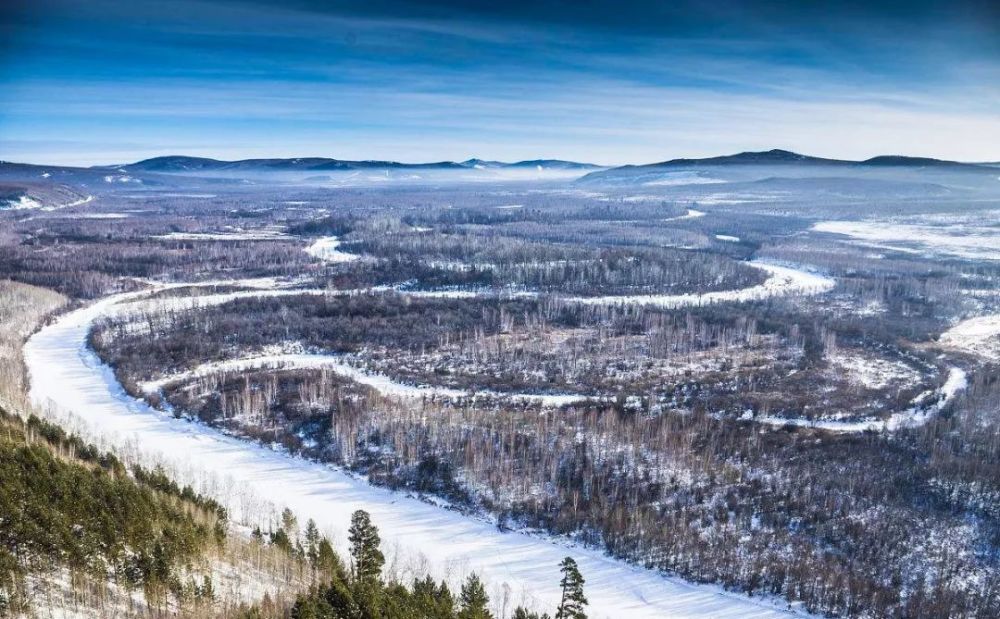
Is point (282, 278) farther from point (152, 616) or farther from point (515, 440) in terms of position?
point (152, 616)

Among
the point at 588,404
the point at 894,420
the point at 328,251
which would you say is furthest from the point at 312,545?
the point at 328,251

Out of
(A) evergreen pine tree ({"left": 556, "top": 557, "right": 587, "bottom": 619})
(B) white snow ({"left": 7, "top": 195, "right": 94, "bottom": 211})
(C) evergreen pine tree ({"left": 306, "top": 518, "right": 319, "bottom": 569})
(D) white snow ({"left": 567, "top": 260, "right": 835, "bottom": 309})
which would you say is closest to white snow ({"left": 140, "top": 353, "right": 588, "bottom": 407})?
(C) evergreen pine tree ({"left": 306, "top": 518, "right": 319, "bottom": 569})

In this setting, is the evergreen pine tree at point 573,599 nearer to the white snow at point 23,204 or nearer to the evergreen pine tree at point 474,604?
the evergreen pine tree at point 474,604

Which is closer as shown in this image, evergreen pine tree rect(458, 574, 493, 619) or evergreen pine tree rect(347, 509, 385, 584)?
evergreen pine tree rect(458, 574, 493, 619)

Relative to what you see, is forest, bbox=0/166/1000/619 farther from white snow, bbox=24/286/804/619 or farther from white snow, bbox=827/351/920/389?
white snow, bbox=24/286/804/619

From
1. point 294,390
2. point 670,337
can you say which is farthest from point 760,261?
point 294,390

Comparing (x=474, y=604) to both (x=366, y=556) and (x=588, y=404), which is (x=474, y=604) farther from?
(x=588, y=404)

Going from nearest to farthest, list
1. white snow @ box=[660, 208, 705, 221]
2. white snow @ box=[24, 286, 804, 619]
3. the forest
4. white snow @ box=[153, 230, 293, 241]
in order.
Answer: the forest → white snow @ box=[24, 286, 804, 619] → white snow @ box=[153, 230, 293, 241] → white snow @ box=[660, 208, 705, 221]
